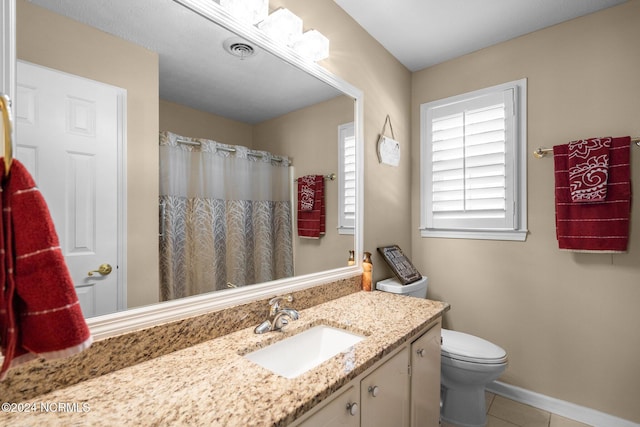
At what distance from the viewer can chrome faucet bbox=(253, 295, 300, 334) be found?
1.22 m

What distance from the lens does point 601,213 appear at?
1806 mm

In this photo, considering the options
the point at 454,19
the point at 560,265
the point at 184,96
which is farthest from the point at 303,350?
the point at 454,19

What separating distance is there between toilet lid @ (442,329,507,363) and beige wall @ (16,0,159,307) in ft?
5.49

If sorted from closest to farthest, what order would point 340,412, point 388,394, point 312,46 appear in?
point 340,412 → point 388,394 → point 312,46

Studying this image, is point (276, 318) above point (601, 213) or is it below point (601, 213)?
below

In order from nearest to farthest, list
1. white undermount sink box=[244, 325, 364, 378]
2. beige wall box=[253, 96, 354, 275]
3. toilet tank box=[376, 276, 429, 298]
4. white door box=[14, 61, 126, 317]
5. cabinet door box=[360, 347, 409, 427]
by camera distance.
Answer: white door box=[14, 61, 126, 317], cabinet door box=[360, 347, 409, 427], white undermount sink box=[244, 325, 364, 378], beige wall box=[253, 96, 354, 275], toilet tank box=[376, 276, 429, 298]

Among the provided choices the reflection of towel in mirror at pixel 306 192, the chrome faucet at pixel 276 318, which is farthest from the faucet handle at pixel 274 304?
the reflection of towel in mirror at pixel 306 192

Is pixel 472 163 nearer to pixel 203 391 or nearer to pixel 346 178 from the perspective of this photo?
pixel 346 178

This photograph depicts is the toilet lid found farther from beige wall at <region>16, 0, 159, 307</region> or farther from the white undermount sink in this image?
beige wall at <region>16, 0, 159, 307</region>

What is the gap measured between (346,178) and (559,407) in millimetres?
2024

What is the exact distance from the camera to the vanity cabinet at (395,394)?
915mm

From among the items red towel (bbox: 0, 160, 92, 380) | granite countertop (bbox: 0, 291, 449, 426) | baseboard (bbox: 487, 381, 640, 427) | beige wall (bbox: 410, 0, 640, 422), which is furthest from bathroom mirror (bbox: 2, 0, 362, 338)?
baseboard (bbox: 487, 381, 640, 427)

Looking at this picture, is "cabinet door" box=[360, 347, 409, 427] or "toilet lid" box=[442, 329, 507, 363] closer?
"cabinet door" box=[360, 347, 409, 427]

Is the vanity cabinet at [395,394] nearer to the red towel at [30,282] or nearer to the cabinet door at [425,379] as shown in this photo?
the cabinet door at [425,379]
